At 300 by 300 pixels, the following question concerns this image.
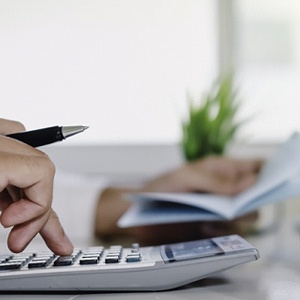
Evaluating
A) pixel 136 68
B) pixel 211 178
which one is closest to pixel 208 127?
pixel 211 178

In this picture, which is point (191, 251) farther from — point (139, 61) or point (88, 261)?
point (139, 61)

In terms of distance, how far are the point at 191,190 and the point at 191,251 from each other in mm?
441

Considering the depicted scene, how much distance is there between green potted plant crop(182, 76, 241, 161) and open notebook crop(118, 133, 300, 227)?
0.28 meters

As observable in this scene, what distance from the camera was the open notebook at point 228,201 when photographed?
2.32 ft

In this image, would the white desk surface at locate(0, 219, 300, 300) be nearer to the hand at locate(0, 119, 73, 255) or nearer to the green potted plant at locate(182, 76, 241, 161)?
the hand at locate(0, 119, 73, 255)

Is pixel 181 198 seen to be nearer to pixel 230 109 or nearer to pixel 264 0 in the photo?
pixel 230 109

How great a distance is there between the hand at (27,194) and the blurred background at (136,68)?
3.60ft

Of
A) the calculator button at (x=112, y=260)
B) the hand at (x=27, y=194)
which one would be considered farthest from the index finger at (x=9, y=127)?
the calculator button at (x=112, y=260)

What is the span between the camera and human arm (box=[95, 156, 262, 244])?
844mm

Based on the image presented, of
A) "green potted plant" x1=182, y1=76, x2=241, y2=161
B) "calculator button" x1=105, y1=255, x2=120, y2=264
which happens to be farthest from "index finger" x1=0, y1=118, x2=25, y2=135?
"green potted plant" x1=182, y1=76, x2=241, y2=161

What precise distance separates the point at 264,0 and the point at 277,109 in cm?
30

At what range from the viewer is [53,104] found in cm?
169

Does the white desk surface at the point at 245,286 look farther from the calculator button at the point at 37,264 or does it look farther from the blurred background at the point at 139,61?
the blurred background at the point at 139,61

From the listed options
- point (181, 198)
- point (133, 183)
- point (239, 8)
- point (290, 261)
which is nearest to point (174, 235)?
point (181, 198)
